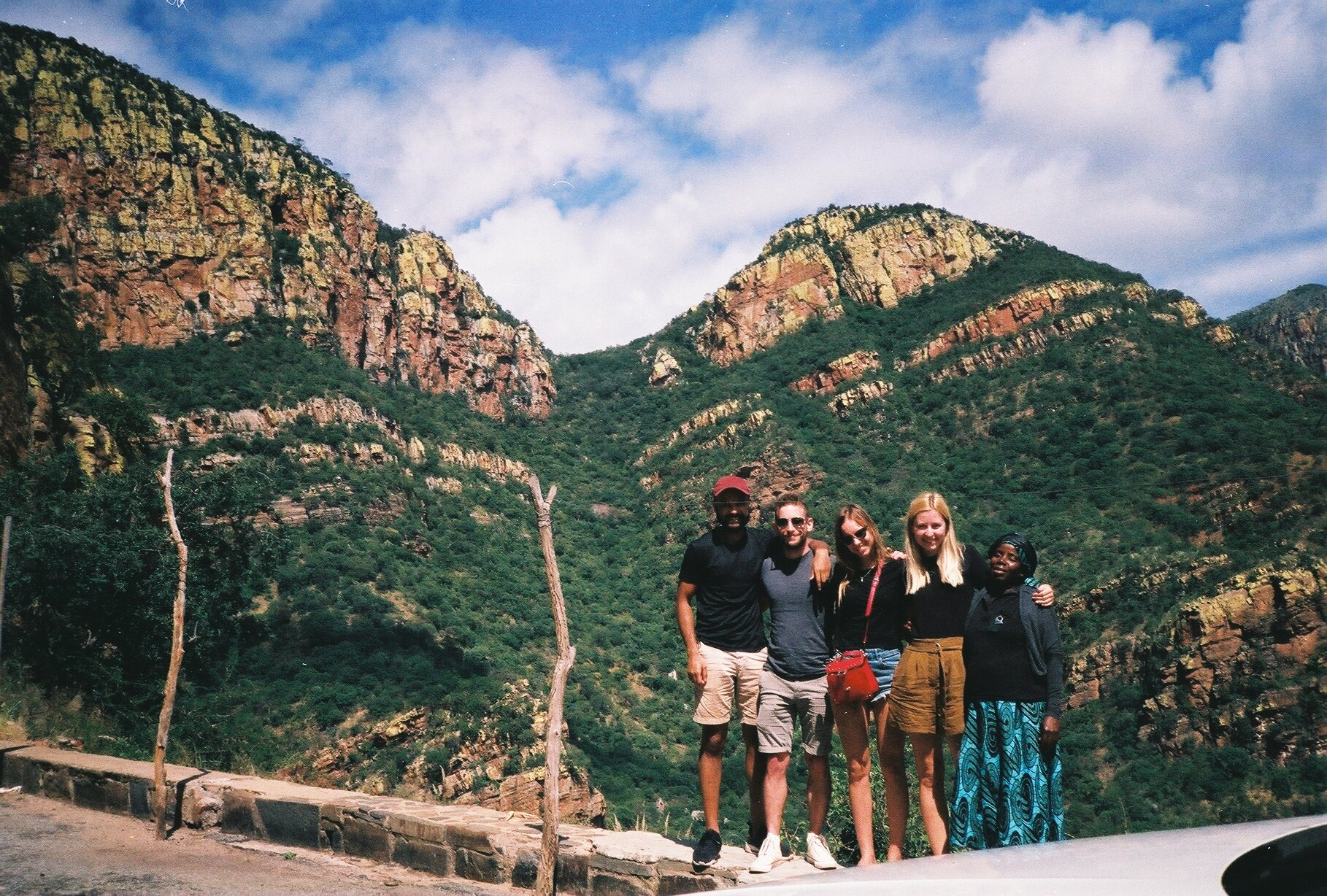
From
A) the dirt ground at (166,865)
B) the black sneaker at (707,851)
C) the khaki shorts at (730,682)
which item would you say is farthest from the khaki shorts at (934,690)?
the dirt ground at (166,865)

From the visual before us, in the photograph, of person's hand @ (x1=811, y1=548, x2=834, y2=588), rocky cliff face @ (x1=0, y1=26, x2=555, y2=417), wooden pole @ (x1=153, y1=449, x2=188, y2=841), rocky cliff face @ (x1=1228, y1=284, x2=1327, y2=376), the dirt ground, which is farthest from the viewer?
rocky cliff face @ (x1=1228, y1=284, x2=1327, y2=376)

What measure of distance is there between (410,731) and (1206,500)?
30329 millimetres

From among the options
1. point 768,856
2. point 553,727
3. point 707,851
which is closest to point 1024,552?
point 768,856

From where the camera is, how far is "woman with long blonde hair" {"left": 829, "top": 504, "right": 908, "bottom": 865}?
4078 mm

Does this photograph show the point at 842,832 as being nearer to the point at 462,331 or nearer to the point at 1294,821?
the point at 1294,821

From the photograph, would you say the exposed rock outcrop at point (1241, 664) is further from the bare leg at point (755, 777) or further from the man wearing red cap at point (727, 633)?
the man wearing red cap at point (727, 633)

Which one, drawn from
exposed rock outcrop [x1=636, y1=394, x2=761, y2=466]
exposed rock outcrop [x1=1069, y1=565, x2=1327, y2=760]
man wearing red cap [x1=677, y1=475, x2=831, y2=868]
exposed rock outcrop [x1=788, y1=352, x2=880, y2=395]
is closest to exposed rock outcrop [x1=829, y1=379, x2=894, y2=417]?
exposed rock outcrop [x1=788, y1=352, x2=880, y2=395]

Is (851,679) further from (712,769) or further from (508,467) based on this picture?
(508,467)

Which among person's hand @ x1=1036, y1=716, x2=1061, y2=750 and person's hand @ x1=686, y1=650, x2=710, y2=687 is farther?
person's hand @ x1=686, y1=650, x2=710, y2=687

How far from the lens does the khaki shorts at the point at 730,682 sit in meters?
4.32

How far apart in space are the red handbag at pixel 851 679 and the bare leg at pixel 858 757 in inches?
3.7

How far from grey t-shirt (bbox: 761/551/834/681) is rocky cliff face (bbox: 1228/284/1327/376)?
9269 centimetres

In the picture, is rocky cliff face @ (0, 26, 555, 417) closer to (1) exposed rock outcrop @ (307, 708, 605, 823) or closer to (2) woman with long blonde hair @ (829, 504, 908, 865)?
(1) exposed rock outcrop @ (307, 708, 605, 823)

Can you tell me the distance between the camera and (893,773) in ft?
13.6
